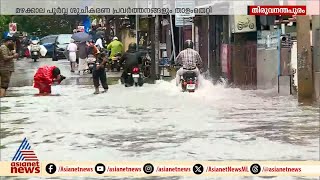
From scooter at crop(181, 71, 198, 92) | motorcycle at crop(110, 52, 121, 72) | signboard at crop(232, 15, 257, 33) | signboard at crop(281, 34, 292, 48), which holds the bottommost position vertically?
scooter at crop(181, 71, 198, 92)

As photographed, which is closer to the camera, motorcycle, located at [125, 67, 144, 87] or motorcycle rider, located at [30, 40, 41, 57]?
motorcycle rider, located at [30, 40, 41, 57]

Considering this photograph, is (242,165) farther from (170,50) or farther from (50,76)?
(50,76)

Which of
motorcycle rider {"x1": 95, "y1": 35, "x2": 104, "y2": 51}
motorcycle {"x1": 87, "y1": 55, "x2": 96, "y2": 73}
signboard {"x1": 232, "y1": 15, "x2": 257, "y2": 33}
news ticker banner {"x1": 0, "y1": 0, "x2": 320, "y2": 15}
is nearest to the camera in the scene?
news ticker banner {"x1": 0, "y1": 0, "x2": 320, "y2": 15}

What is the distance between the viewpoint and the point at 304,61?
7.83 m

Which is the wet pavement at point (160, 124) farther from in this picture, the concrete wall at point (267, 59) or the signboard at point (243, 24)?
the signboard at point (243, 24)

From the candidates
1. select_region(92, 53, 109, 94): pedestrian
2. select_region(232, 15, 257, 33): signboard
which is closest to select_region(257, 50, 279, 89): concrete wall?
select_region(232, 15, 257, 33): signboard

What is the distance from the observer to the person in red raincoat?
596cm

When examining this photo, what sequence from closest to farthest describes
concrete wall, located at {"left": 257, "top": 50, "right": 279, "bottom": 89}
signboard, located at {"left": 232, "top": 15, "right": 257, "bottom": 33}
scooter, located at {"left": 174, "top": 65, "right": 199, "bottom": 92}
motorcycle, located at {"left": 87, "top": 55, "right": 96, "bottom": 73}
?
1. signboard, located at {"left": 232, "top": 15, "right": 257, "bottom": 33}
2. motorcycle, located at {"left": 87, "top": 55, "right": 96, "bottom": 73}
3. scooter, located at {"left": 174, "top": 65, "right": 199, "bottom": 92}
4. concrete wall, located at {"left": 257, "top": 50, "right": 279, "bottom": 89}

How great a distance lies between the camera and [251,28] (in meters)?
5.58

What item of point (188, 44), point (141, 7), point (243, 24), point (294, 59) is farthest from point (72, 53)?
point (294, 59)

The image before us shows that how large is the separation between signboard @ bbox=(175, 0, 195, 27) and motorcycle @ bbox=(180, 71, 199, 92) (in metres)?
0.58

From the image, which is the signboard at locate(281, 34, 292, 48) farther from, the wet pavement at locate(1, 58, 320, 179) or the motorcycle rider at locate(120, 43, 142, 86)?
the motorcycle rider at locate(120, 43, 142, 86)

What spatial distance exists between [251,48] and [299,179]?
1579mm

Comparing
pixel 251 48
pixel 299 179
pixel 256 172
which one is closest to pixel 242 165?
pixel 256 172
